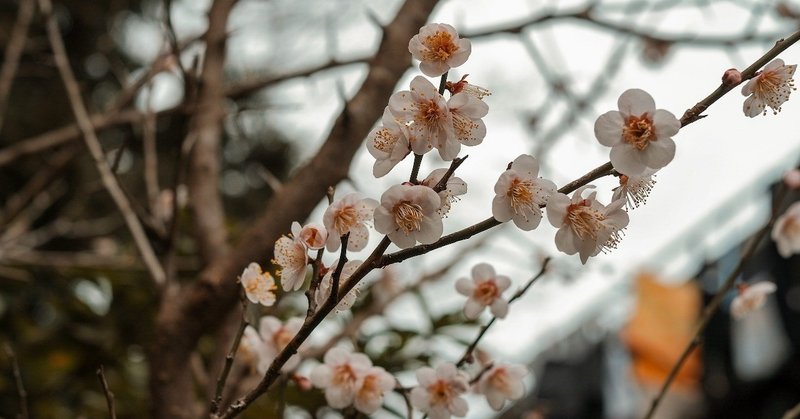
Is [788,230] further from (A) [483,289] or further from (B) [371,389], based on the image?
(B) [371,389]

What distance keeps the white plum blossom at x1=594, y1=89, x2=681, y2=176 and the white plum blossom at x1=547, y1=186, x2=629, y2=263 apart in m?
0.05

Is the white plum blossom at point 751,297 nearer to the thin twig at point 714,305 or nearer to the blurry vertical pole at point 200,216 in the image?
the thin twig at point 714,305

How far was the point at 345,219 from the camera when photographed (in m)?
0.71

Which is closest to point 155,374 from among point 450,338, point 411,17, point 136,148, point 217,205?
point 217,205

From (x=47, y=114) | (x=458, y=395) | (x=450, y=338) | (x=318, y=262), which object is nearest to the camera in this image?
(x=318, y=262)

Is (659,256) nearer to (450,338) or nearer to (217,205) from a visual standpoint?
(450,338)

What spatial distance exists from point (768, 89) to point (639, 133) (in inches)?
6.4

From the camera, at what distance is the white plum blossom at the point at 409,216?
0.64m

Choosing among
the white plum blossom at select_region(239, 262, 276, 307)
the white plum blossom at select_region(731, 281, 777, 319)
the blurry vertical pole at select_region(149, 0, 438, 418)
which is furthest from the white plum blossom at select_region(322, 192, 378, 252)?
the white plum blossom at select_region(731, 281, 777, 319)

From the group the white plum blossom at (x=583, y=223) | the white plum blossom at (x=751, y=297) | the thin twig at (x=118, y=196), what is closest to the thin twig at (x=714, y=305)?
the white plum blossom at (x=751, y=297)

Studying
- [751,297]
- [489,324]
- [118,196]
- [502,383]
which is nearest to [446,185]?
[489,324]

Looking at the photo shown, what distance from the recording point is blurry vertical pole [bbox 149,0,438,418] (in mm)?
1116

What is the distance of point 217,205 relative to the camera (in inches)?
56.7

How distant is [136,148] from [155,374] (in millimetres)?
3887
